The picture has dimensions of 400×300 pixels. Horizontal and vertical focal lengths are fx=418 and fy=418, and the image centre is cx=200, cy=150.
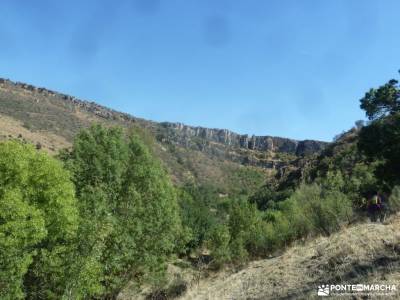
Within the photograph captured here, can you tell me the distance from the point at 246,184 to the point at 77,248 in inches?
5784

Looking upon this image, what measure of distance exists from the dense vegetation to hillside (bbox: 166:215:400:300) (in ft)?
15.6

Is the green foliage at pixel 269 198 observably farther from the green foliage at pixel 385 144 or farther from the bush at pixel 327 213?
the bush at pixel 327 213

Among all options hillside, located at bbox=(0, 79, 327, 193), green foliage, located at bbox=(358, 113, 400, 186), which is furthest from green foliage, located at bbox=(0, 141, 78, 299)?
hillside, located at bbox=(0, 79, 327, 193)

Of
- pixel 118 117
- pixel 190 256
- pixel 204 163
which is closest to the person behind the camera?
pixel 190 256

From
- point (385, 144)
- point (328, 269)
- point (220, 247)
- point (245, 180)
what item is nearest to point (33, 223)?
point (328, 269)

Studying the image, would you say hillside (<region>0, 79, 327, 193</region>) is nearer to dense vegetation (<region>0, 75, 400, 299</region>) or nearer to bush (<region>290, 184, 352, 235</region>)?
dense vegetation (<region>0, 75, 400, 299</region>)

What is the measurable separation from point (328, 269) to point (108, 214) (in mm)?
8477

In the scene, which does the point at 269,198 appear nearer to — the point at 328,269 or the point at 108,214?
the point at 108,214

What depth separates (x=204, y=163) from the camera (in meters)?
160

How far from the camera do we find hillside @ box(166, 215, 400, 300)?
34.7 feet

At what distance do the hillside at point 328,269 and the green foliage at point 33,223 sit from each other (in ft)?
19.3

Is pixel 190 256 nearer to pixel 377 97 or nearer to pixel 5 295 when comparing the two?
pixel 377 97

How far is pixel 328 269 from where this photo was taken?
39.9ft

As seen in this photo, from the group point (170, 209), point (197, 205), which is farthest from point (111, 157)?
point (197, 205)
